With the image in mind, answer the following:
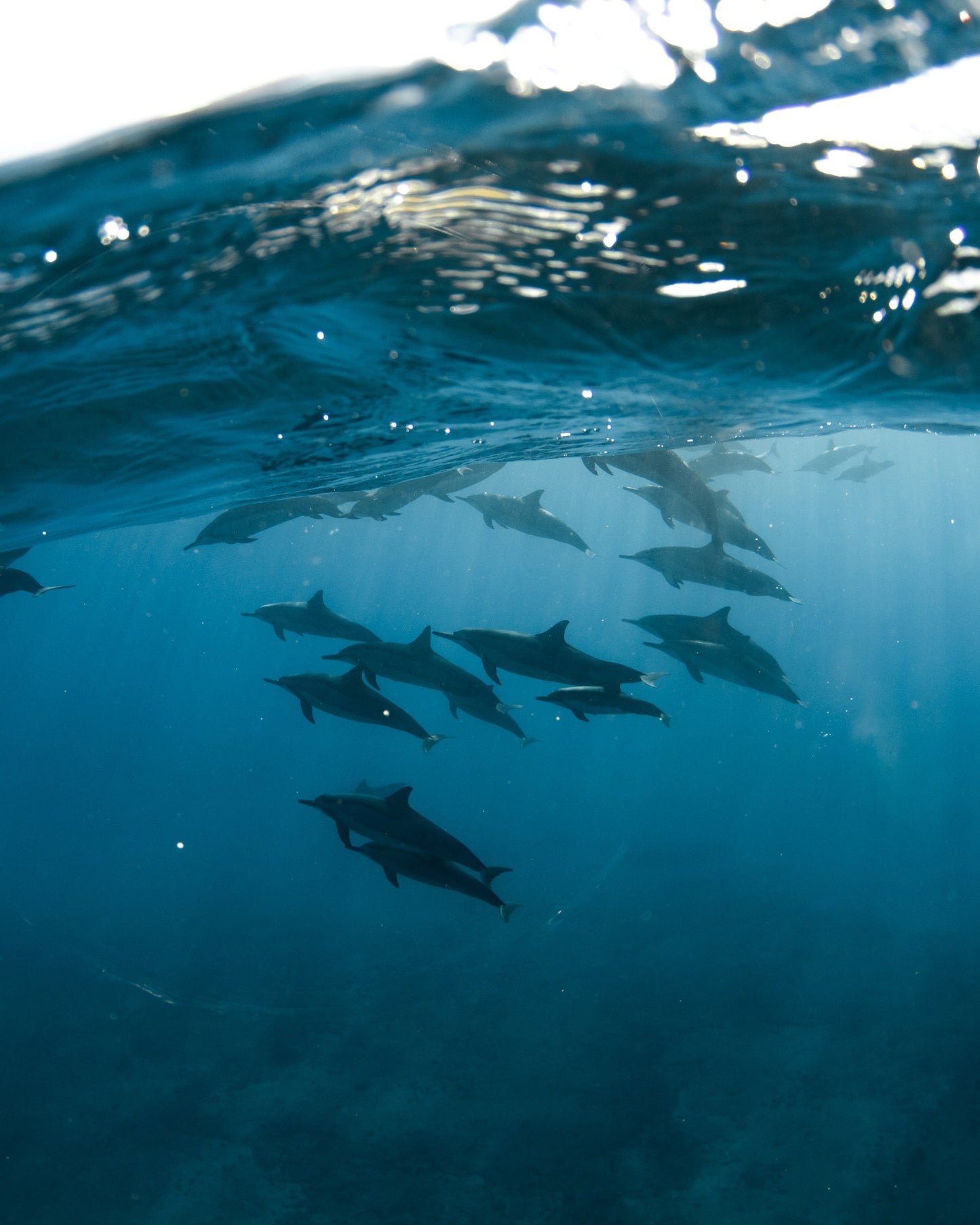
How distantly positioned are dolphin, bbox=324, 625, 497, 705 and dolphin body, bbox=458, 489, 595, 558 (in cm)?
318

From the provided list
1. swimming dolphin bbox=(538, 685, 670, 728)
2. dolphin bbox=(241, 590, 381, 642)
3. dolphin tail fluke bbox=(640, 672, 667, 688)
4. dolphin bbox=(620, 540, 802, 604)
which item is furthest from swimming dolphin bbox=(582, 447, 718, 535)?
dolphin bbox=(241, 590, 381, 642)

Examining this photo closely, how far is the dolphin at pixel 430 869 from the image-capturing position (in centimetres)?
671

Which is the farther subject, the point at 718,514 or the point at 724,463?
the point at 724,463

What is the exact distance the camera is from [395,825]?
703cm

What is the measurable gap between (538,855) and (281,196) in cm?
2548

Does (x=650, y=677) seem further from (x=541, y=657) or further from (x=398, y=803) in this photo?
(x=398, y=803)

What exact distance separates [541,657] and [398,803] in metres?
2.88

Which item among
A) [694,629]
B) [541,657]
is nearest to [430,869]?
[541,657]

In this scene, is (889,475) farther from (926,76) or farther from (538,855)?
(926,76)

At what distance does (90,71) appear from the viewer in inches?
129

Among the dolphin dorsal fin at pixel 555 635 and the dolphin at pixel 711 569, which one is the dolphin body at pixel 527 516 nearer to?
the dolphin at pixel 711 569

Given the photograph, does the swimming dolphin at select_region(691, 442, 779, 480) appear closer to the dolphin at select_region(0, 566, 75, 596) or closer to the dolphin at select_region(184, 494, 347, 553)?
the dolphin at select_region(184, 494, 347, 553)

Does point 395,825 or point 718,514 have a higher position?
point 718,514

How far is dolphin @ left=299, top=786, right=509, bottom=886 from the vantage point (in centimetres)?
678
